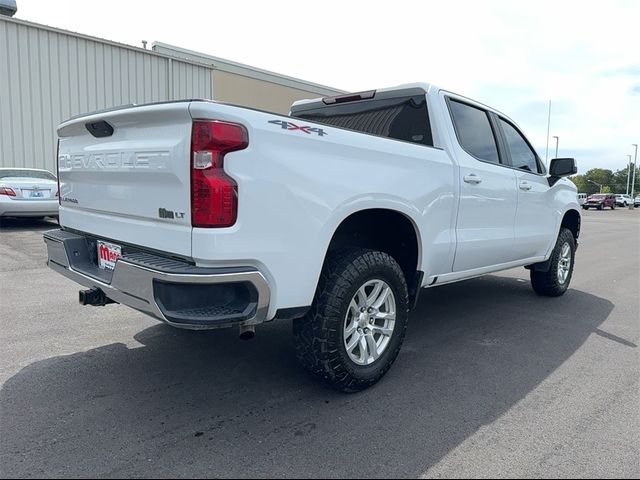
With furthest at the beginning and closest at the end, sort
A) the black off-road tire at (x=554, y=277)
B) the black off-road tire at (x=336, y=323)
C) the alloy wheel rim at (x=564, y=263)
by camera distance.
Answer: the alloy wheel rim at (x=564, y=263) < the black off-road tire at (x=554, y=277) < the black off-road tire at (x=336, y=323)

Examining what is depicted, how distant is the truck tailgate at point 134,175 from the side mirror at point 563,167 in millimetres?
4390

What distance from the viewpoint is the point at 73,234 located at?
11.6 feet

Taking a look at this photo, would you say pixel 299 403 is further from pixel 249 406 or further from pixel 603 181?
pixel 603 181

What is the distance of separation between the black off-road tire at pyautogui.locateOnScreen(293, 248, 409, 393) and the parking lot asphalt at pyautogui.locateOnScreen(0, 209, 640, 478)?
157mm

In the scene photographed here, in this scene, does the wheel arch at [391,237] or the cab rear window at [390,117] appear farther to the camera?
the cab rear window at [390,117]

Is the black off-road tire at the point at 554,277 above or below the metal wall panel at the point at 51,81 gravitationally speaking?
below

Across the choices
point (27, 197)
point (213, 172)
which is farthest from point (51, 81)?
point (213, 172)

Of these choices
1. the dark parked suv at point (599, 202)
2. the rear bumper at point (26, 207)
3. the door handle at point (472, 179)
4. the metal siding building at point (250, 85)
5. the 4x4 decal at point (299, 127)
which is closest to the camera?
the 4x4 decal at point (299, 127)

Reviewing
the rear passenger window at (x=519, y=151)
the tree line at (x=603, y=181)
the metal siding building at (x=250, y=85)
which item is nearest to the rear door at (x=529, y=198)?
the rear passenger window at (x=519, y=151)

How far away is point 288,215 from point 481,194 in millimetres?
2201

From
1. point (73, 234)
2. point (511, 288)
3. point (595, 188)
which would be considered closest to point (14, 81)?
point (73, 234)

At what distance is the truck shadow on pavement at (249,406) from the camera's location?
2.38m

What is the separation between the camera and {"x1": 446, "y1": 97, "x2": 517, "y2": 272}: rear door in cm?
404

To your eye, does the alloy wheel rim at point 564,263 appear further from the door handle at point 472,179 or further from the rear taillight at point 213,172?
the rear taillight at point 213,172
